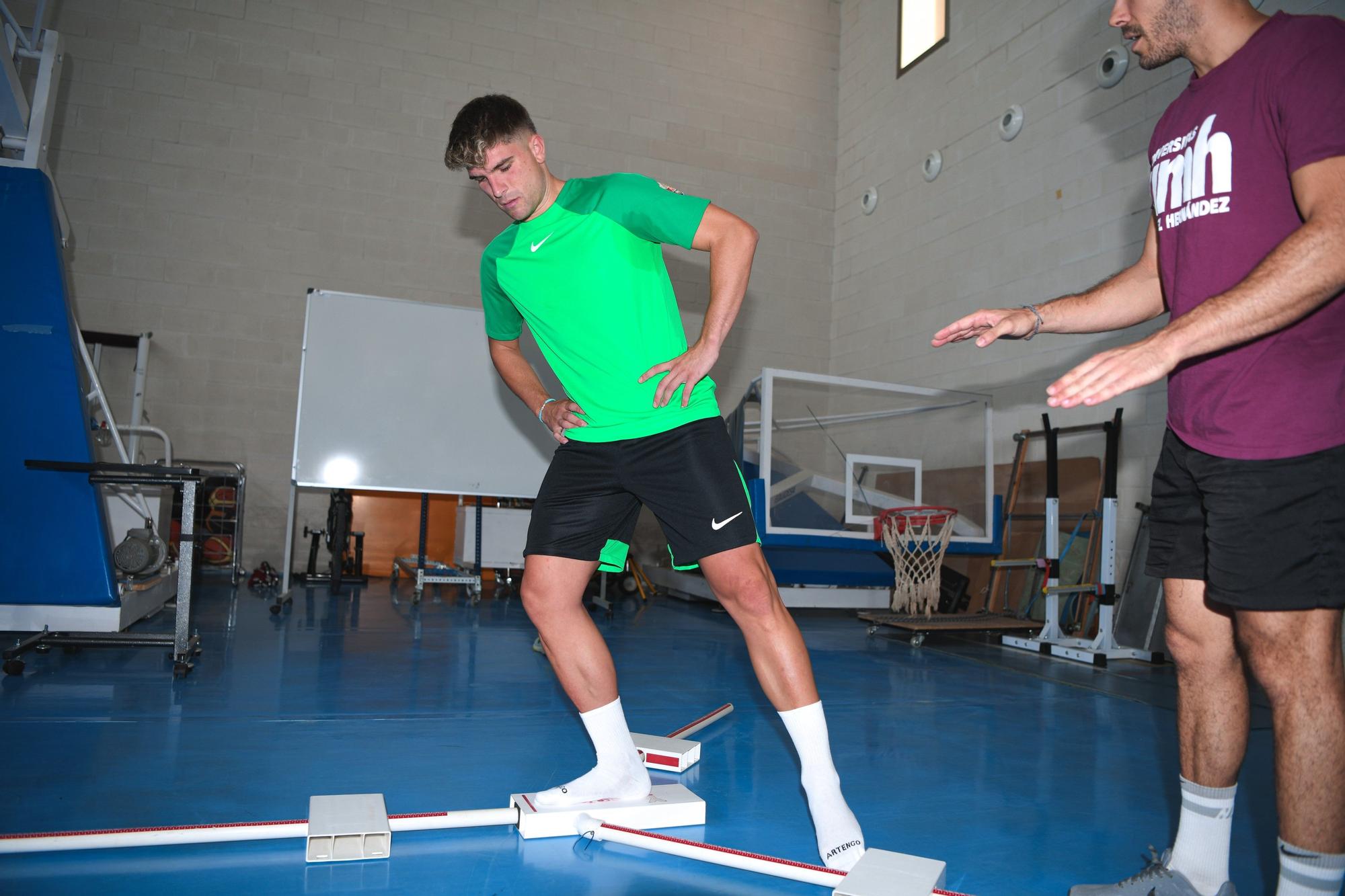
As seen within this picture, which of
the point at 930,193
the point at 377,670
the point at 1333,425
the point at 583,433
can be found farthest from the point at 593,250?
the point at 930,193

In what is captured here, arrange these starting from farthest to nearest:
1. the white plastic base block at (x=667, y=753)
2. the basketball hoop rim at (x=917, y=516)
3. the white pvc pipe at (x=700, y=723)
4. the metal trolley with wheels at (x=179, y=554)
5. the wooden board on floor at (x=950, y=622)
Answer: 1. the basketball hoop rim at (x=917, y=516)
2. the wooden board on floor at (x=950, y=622)
3. the metal trolley with wheels at (x=179, y=554)
4. the white pvc pipe at (x=700, y=723)
5. the white plastic base block at (x=667, y=753)

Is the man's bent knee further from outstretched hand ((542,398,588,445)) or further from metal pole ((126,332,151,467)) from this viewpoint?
metal pole ((126,332,151,467))

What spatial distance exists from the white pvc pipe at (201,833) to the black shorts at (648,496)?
535 mm

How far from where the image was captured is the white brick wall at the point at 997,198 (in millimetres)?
5355

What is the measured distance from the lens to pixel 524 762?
2209 millimetres

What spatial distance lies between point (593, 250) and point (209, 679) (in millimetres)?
2332

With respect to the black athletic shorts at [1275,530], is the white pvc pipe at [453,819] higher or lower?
lower

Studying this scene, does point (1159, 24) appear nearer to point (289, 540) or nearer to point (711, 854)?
point (711, 854)

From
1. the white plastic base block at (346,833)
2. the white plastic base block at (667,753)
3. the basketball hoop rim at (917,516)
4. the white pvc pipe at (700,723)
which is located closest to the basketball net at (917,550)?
the basketball hoop rim at (917,516)

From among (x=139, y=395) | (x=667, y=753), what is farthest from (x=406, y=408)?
(x=667, y=753)

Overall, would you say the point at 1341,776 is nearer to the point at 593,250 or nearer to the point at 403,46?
the point at 593,250

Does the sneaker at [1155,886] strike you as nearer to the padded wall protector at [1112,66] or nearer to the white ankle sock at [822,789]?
the white ankle sock at [822,789]

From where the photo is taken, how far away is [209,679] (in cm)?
307

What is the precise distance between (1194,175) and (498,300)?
4.71ft
